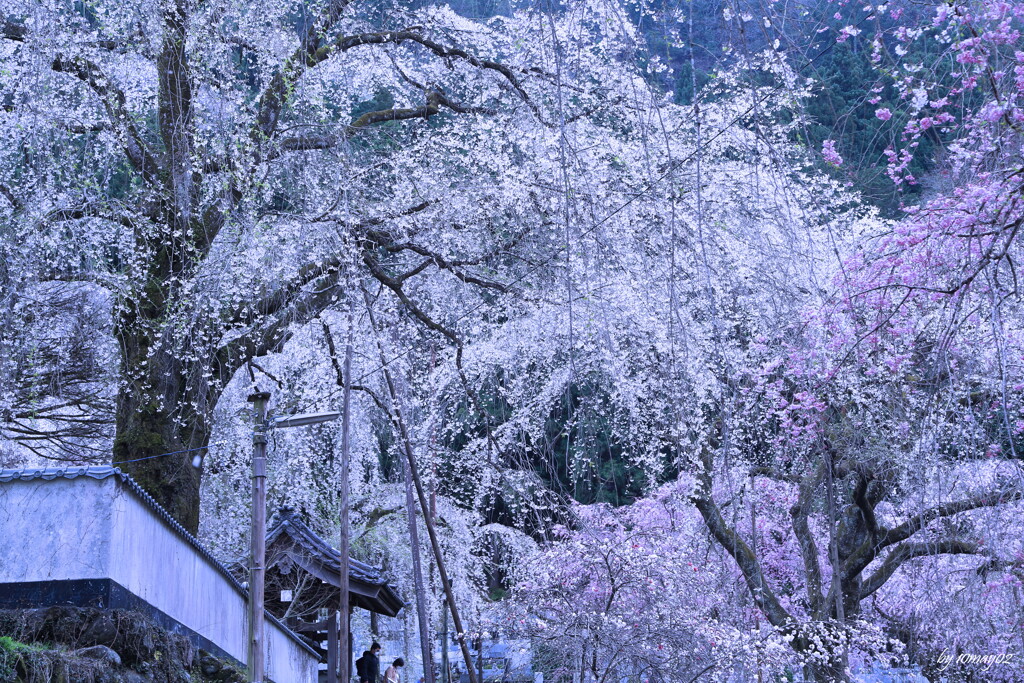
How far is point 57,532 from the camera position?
237 inches

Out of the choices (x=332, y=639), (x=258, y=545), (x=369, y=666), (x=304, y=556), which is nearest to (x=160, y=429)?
(x=258, y=545)

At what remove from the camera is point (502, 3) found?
3680mm

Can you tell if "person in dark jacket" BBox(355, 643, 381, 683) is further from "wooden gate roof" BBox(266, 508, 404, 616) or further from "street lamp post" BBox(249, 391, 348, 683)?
"street lamp post" BBox(249, 391, 348, 683)

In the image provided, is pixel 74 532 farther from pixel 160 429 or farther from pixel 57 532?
pixel 160 429

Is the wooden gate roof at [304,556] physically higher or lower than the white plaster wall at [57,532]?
higher

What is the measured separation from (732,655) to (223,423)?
22.7 feet

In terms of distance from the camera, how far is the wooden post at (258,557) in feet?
25.1

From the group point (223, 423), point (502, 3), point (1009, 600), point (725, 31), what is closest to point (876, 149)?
point (725, 31)

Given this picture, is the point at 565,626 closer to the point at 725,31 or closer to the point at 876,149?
the point at 876,149

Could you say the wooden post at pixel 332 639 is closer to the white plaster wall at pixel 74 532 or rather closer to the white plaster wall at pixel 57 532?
the white plaster wall at pixel 74 532

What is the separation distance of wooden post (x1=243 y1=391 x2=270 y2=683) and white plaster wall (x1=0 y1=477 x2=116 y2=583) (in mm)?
1951

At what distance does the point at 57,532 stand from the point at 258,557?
219cm

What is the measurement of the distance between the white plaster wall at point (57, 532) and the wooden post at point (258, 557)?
195 centimetres

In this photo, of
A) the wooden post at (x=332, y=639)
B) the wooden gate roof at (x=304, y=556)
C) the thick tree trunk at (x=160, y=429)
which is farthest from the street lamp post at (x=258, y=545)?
the wooden post at (x=332, y=639)
